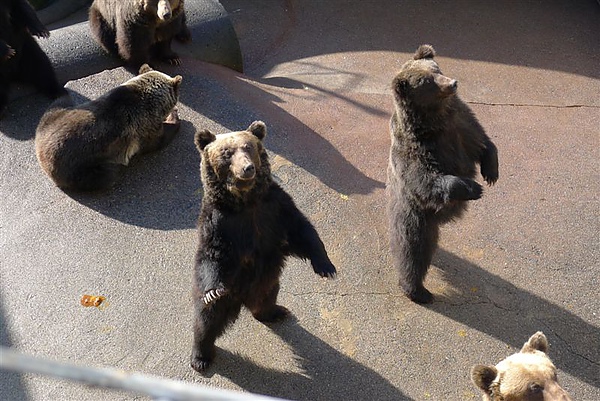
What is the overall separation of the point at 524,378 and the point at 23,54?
23.9ft

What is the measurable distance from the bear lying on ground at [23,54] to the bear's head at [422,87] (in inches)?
198

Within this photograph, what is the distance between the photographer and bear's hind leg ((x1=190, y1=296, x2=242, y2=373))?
16.7 feet

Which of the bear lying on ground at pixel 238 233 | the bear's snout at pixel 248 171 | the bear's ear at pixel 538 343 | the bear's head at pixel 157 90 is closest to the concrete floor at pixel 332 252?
the bear's head at pixel 157 90

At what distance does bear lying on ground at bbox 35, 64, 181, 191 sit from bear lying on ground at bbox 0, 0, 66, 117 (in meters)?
0.83

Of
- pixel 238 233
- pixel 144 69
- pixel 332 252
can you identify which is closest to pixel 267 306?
pixel 238 233

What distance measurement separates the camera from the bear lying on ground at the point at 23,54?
8258 millimetres

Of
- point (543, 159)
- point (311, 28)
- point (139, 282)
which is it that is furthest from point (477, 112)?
point (139, 282)

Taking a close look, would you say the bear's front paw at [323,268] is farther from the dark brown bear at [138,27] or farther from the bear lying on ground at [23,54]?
the bear lying on ground at [23,54]

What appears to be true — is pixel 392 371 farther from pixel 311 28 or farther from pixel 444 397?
pixel 311 28

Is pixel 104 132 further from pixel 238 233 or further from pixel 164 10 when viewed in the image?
pixel 238 233

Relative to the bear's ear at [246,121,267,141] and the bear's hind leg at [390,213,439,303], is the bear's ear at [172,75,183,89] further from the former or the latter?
the bear's hind leg at [390,213,439,303]

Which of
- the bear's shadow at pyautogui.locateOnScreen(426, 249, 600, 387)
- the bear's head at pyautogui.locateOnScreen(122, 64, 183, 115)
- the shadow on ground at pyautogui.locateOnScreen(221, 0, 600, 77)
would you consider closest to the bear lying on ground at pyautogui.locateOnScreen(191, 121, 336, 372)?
the bear's shadow at pyautogui.locateOnScreen(426, 249, 600, 387)

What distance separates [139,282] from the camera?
6.35 meters

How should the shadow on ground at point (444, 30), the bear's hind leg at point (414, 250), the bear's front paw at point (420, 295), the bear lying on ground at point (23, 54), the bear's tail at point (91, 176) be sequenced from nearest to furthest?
the bear's hind leg at point (414, 250) → the bear's front paw at point (420, 295) → the bear's tail at point (91, 176) → the bear lying on ground at point (23, 54) → the shadow on ground at point (444, 30)
